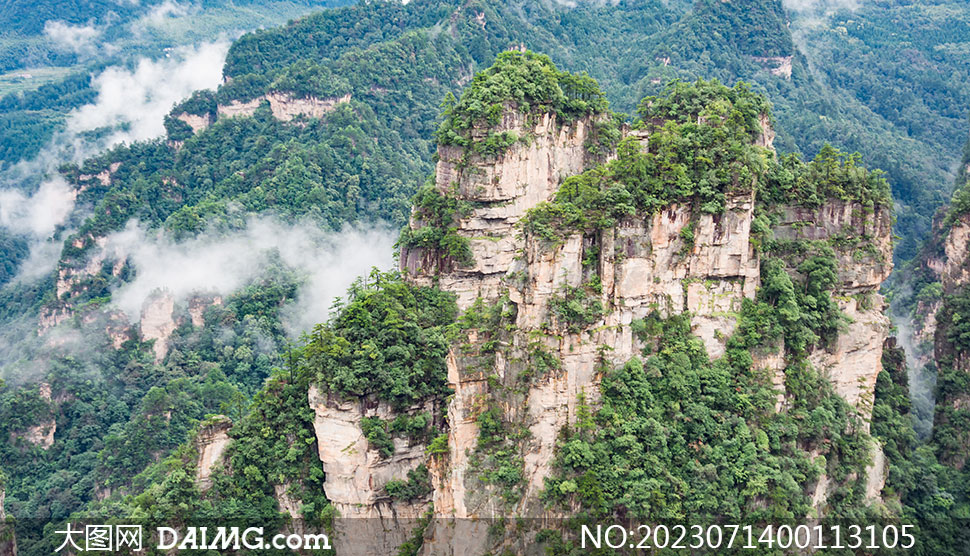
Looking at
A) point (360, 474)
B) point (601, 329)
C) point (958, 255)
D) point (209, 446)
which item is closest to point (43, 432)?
point (209, 446)

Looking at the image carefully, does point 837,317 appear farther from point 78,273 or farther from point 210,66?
point 210,66

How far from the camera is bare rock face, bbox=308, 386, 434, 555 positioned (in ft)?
133

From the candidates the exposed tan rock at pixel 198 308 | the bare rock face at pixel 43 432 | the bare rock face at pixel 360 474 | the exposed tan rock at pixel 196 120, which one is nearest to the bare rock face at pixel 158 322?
the exposed tan rock at pixel 198 308

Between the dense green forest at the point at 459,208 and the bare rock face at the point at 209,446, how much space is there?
0.45m

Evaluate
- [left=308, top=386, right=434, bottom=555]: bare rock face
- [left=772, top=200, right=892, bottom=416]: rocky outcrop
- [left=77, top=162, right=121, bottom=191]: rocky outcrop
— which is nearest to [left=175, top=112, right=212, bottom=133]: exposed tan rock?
[left=77, top=162, right=121, bottom=191]: rocky outcrop

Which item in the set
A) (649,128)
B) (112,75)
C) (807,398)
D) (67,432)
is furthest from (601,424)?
(112,75)

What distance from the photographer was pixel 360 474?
4088 centimetres

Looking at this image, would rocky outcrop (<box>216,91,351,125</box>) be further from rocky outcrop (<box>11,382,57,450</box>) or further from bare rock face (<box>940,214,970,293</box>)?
bare rock face (<box>940,214,970,293</box>)

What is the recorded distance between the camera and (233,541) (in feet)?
135

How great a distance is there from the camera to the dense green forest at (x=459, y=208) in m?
37.5

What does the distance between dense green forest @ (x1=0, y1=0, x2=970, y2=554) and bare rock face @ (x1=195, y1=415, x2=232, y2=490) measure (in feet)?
1.49

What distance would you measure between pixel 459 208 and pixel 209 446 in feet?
49.1

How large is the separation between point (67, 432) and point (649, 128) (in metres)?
39.1

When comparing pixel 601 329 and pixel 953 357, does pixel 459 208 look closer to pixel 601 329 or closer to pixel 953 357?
pixel 601 329
